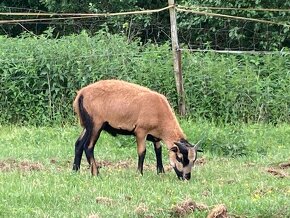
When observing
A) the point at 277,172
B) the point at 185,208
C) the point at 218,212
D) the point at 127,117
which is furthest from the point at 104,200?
the point at 277,172

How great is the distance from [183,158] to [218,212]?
8.10ft

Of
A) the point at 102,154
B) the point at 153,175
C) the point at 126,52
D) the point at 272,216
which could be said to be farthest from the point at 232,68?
the point at 272,216

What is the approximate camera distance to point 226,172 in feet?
32.7

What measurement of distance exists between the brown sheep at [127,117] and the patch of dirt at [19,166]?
57 centimetres

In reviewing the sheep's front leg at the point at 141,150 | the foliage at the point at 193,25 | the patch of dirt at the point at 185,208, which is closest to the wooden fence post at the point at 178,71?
the foliage at the point at 193,25

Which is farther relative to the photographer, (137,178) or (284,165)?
(284,165)

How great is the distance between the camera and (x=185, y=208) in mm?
7285

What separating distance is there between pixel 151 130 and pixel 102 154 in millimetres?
1644

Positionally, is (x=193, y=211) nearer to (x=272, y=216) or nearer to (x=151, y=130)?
(x=272, y=216)

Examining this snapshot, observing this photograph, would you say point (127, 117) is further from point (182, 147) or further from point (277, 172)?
point (277, 172)

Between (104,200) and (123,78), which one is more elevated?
(123,78)

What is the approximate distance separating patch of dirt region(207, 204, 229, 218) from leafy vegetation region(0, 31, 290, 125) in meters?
6.64

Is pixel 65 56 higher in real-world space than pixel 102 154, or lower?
higher

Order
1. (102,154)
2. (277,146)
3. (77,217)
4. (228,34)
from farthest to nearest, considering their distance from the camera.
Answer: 1. (228,34)
2. (277,146)
3. (102,154)
4. (77,217)
